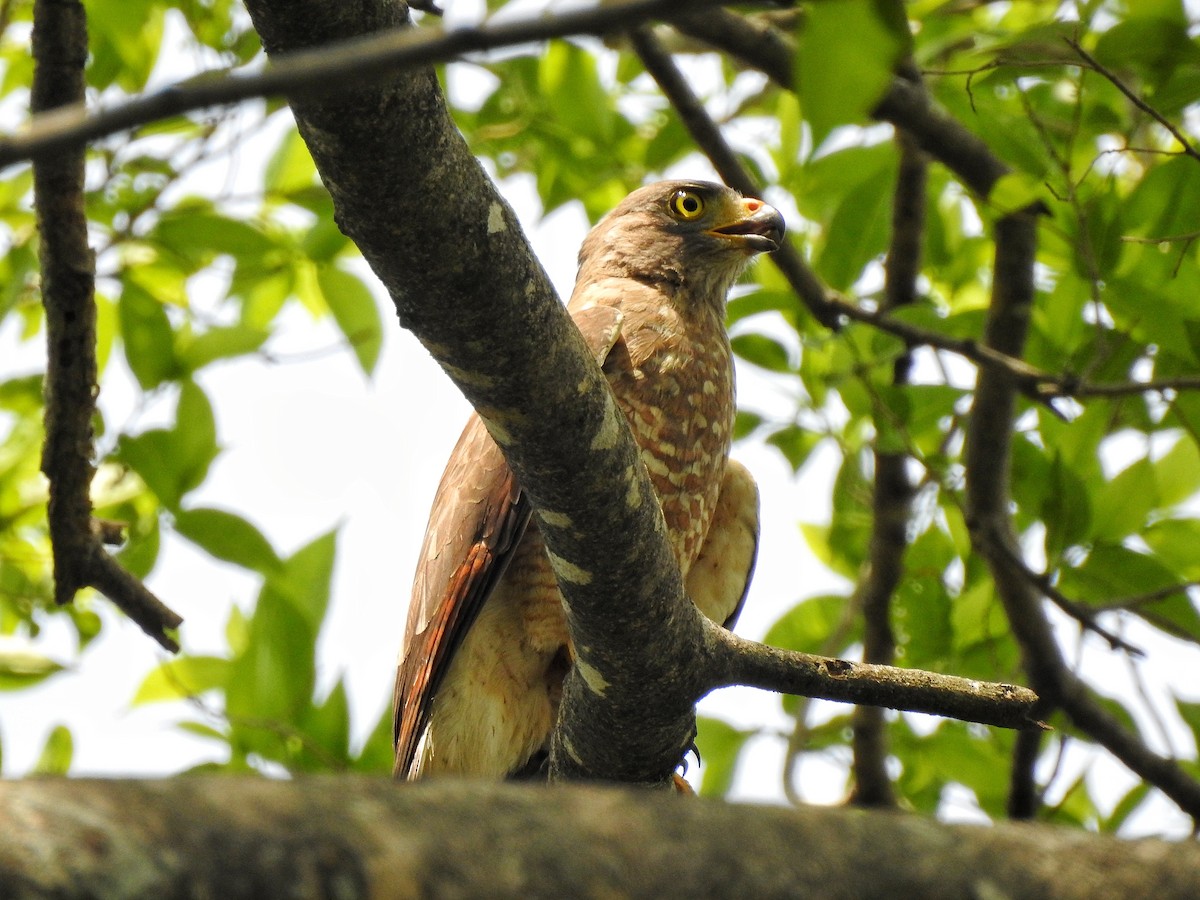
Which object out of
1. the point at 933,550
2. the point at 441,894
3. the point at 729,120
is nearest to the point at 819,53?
the point at 441,894

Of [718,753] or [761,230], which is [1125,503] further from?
[718,753]

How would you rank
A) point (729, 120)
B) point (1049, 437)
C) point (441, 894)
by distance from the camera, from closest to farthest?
point (441, 894) → point (1049, 437) → point (729, 120)

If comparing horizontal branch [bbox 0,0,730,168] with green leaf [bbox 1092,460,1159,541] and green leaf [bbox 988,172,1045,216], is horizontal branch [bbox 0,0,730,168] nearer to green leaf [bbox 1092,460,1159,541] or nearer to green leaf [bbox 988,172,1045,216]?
green leaf [bbox 988,172,1045,216]

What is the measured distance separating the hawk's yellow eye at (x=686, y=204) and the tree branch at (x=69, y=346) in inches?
87.9

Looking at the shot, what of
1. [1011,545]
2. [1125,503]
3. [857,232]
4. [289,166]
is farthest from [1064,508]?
[289,166]

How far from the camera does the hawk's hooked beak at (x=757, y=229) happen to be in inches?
190

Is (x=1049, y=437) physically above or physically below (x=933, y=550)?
above

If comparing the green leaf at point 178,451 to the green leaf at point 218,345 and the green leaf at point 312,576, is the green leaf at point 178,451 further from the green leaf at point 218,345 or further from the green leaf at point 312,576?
the green leaf at point 312,576

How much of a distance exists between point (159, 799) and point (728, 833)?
21.4 inches

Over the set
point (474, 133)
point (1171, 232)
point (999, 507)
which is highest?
point (474, 133)

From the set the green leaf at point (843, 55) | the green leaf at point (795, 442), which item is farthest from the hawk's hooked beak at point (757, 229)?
the green leaf at point (843, 55)

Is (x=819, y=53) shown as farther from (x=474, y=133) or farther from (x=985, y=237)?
(x=985, y=237)

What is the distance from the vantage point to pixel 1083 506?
4.30 m

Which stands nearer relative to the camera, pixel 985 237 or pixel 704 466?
pixel 704 466
